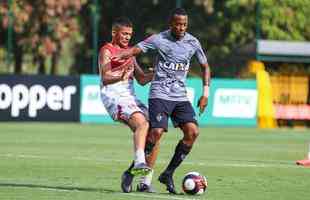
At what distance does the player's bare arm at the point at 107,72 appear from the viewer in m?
12.3

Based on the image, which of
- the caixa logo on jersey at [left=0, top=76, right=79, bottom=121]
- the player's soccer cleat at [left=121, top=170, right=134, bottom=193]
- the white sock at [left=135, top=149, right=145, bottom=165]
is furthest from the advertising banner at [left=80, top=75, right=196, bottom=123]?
the white sock at [left=135, top=149, right=145, bottom=165]

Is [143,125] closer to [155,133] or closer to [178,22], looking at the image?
[155,133]

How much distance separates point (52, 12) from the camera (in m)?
42.8

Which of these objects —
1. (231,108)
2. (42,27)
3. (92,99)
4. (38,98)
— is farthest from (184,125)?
(42,27)

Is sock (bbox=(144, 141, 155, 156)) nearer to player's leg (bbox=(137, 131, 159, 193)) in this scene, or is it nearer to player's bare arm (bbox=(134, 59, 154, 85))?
player's leg (bbox=(137, 131, 159, 193))

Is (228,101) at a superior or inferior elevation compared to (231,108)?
superior

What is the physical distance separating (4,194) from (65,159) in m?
5.63

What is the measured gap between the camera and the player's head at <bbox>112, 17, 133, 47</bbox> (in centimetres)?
1238

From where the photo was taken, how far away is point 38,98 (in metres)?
30.6

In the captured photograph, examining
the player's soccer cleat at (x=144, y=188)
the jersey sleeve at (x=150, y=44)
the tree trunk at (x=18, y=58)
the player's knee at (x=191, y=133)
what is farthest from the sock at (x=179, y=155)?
the tree trunk at (x=18, y=58)

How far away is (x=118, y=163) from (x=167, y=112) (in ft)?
14.5

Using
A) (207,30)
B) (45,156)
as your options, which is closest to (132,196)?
(45,156)

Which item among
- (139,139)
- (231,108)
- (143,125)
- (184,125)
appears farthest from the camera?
(231,108)

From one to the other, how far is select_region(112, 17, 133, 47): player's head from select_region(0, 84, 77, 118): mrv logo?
18210 millimetres
